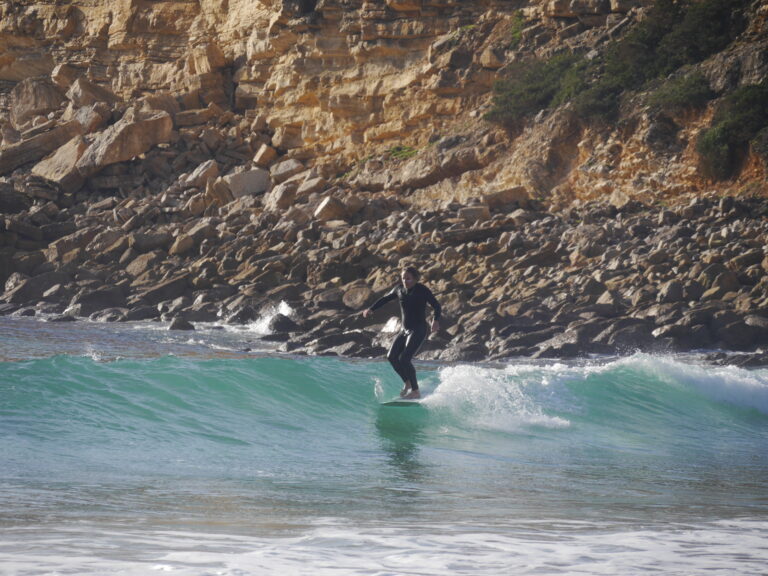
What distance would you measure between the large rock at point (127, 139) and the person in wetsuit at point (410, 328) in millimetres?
27184

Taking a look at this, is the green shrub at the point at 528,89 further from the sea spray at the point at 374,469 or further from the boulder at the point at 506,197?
the sea spray at the point at 374,469

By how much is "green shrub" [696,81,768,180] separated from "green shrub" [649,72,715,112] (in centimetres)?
106

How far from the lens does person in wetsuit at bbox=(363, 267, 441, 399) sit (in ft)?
32.1

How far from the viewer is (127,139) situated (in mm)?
34750

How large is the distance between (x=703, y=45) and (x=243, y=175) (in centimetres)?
1611

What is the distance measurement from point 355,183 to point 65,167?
1250cm

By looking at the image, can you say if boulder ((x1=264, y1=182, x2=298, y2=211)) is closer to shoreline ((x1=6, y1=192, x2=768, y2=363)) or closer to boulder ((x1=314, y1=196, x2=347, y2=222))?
shoreline ((x1=6, y1=192, x2=768, y2=363))

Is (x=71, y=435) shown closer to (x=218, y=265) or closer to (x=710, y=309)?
(x=710, y=309)

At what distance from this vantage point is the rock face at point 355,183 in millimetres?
18469

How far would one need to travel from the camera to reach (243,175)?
31688 millimetres

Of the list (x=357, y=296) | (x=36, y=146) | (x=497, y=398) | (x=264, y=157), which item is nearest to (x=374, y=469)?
(x=497, y=398)

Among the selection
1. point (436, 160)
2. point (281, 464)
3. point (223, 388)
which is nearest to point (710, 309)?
point (223, 388)

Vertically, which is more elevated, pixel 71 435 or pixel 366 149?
pixel 366 149

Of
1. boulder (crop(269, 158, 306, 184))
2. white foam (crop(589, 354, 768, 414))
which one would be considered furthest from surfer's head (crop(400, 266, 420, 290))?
boulder (crop(269, 158, 306, 184))
